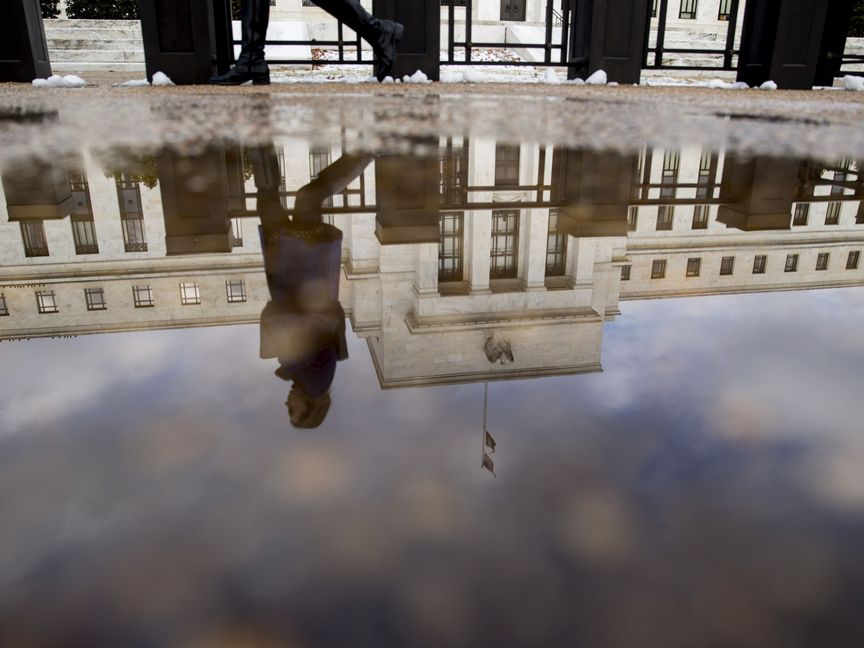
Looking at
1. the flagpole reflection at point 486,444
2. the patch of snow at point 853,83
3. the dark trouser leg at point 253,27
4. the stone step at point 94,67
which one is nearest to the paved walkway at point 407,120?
the dark trouser leg at point 253,27

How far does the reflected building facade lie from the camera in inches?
48.9

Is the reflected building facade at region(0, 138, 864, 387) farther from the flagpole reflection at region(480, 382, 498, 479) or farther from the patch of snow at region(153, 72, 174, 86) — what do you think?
the patch of snow at region(153, 72, 174, 86)

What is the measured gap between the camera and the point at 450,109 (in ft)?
22.1

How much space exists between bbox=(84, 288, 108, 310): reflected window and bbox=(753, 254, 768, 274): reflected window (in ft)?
5.05

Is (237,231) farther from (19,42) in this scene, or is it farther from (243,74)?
(19,42)

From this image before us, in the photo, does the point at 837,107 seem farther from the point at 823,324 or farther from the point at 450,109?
the point at 823,324

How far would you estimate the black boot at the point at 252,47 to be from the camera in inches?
365

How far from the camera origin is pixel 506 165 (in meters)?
3.37

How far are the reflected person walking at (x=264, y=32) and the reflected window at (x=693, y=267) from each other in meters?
9.10

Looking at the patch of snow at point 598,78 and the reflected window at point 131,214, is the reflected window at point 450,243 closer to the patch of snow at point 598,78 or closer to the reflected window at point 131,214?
the reflected window at point 131,214

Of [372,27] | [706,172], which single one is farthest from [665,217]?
[372,27]

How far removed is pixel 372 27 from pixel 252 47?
1819 mm

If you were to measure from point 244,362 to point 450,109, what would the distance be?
6091 millimetres

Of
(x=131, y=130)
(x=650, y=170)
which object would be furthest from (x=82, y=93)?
(x=650, y=170)
